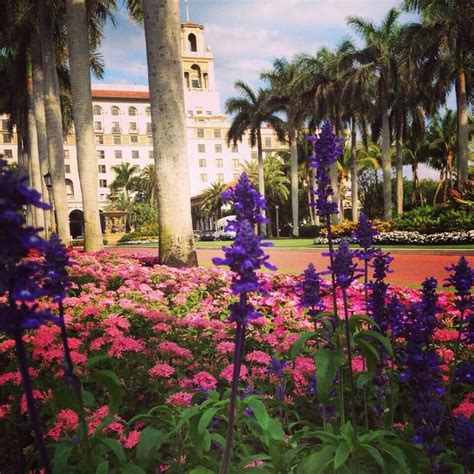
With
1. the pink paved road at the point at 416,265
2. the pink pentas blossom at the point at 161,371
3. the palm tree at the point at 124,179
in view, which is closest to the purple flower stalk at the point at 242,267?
the pink pentas blossom at the point at 161,371

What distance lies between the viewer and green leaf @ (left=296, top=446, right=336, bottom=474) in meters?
1.59

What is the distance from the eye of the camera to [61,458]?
70.1 inches

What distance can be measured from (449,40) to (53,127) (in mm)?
19997

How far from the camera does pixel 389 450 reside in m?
1.72

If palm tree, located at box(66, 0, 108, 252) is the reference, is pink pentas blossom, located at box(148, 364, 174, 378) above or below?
below

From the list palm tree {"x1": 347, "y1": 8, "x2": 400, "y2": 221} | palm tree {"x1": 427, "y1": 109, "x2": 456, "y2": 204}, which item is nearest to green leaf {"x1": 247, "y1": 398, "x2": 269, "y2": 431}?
palm tree {"x1": 347, "y1": 8, "x2": 400, "y2": 221}

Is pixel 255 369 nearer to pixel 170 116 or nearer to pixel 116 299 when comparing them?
pixel 116 299

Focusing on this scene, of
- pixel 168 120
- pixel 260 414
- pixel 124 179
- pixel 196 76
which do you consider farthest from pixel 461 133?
pixel 196 76

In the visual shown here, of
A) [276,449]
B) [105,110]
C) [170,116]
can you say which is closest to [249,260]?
[276,449]

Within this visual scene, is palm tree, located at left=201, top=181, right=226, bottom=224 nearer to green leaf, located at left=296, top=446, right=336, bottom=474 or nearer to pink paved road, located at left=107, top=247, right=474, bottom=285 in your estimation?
pink paved road, located at left=107, top=247, right=474, bottom=285

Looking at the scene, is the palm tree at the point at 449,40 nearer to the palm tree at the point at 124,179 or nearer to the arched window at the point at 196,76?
the palm tree at the point at 124,179

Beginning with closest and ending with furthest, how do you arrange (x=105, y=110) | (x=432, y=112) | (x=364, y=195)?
(x=432, y=112) → (x=364, y=195) → (x=105, y=110)

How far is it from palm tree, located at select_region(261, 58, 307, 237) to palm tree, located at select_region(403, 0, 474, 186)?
51.9ft

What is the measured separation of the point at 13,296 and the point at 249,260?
2.00 ft
